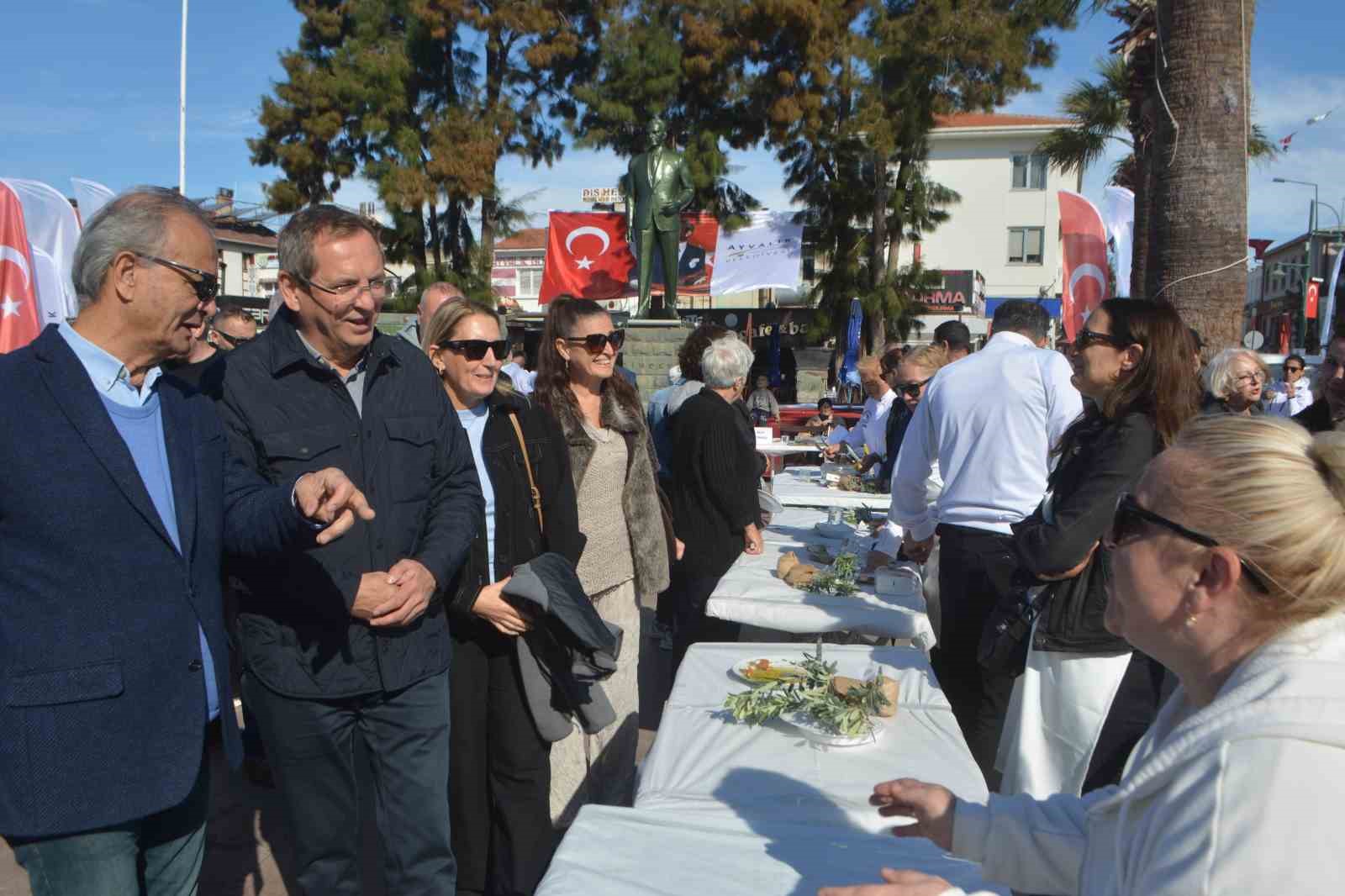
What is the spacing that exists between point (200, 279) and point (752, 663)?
1.72 m

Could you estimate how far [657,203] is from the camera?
492 inches

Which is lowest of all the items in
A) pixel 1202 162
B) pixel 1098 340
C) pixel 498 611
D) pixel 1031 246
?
pixel 498 611

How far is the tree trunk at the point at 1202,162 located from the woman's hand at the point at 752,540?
265cm

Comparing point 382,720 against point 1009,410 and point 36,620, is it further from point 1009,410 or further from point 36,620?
point 1009,410

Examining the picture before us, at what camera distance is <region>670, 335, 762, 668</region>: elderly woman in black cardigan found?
13.8 ft

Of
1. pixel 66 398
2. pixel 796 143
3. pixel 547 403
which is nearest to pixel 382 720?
pixel 66 398

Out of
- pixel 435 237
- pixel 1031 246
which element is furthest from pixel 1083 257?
pixel 1031 246

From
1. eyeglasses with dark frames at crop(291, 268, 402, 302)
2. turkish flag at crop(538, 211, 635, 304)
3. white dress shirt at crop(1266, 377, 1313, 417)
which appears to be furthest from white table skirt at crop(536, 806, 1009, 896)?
turkish flag at crop(538, 211, 635, 304)

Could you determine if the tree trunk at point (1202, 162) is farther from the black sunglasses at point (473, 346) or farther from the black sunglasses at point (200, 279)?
the black sunglasses at point (200, 279)

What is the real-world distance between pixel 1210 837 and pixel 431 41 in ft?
76.4

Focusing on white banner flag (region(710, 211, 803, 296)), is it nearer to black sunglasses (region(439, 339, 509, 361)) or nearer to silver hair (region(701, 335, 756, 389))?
silver hair (region(701, 335, 756, 389))

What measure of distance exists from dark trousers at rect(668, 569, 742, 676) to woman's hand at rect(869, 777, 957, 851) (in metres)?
2.62

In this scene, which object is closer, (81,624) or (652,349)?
(81,624)

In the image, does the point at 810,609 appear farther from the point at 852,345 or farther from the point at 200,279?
the point at 852,345
